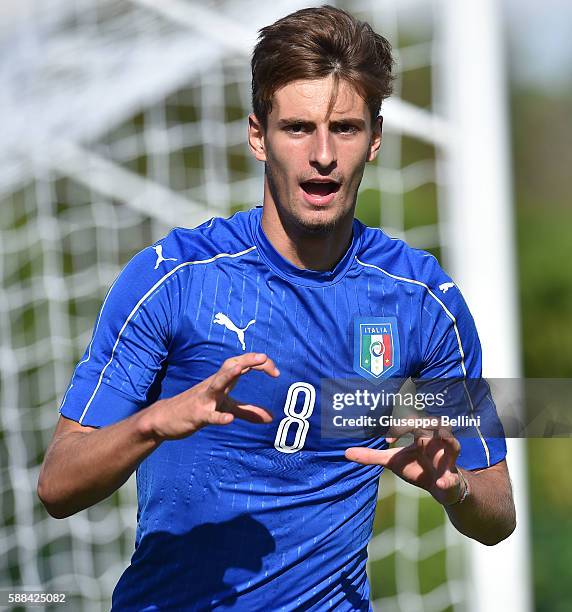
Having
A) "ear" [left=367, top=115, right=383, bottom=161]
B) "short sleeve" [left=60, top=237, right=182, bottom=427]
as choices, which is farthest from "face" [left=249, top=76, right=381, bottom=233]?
"short sleeve" [left=60, top=237, right=182, bottom=427]

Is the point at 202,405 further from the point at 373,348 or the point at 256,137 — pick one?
the point at 256,137

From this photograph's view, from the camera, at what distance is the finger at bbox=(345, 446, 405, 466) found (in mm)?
2264

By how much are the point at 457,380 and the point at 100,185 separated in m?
2.94

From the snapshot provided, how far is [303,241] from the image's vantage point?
2721mm

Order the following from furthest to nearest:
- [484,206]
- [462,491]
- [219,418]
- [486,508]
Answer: [484,206], [486,508], [462,491], [219,418]

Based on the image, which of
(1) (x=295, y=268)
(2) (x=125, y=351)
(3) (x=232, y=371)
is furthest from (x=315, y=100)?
(3) (x=232, y=371)

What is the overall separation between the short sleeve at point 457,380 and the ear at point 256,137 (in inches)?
21.7

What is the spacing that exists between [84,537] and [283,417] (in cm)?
284

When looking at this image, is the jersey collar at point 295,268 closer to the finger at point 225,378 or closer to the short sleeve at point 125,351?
the short sleeve at point 125,351

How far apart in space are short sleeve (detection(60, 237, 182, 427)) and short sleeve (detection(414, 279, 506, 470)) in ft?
2.14

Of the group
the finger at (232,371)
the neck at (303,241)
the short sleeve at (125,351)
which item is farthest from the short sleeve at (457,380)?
the finger at (232,371)

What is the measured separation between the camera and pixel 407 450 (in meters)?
2.28

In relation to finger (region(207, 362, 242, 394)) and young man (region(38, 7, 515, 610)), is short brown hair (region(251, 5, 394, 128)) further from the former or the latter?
finger (region(207, 362, 242, 394))

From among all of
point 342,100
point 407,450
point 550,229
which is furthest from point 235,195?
point 550,229
